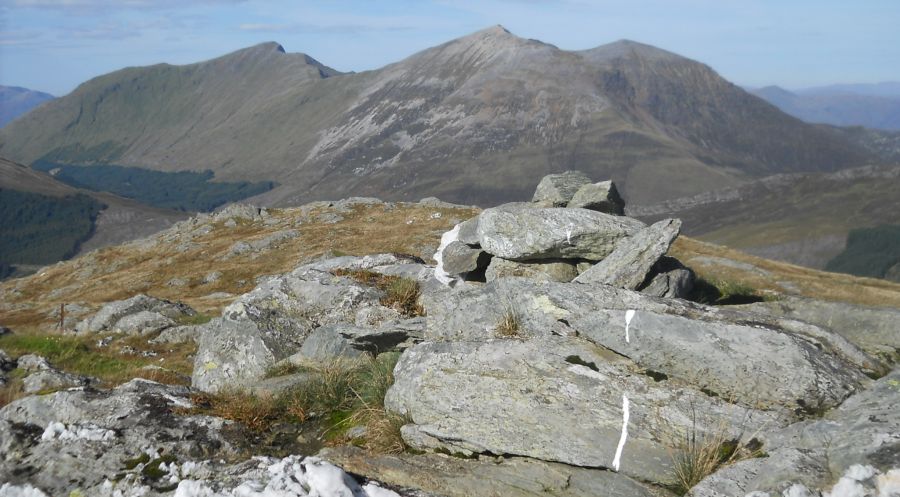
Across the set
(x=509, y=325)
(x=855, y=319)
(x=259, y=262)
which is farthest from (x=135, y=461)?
(x=259, y=262)

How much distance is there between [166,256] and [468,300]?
79226mm

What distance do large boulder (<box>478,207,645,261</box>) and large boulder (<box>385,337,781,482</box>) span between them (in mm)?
6778

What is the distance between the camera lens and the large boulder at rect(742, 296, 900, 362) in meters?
15.1

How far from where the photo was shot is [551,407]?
1074 centimetres

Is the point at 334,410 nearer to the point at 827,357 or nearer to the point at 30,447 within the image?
the point at 30,447

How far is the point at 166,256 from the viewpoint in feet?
276

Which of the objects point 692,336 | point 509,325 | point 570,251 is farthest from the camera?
point 570,251

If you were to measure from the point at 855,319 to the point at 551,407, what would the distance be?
36.4 ft

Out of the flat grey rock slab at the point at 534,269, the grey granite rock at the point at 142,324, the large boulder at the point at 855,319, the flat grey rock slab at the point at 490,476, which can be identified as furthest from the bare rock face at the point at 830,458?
the grey granite rock at the point at 142,324

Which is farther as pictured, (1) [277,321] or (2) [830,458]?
(1) [277,321]

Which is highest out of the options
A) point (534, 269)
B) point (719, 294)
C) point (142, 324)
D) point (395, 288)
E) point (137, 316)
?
point (534, 269)

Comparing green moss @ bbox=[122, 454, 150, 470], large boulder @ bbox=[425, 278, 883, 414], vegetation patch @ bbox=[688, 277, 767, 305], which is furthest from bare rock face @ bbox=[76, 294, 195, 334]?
vegetation patch @ bbox=[688, 277, 767, 305]

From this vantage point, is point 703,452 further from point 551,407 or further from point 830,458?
point 551,407

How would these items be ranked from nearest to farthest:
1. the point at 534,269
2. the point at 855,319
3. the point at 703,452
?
the point at 703,452
the point at 855,319
the point at 534,269
